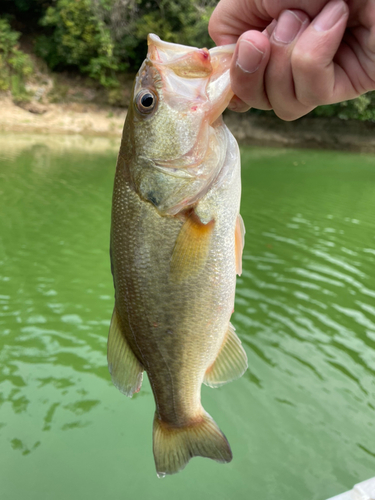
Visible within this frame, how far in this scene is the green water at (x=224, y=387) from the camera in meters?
3.26

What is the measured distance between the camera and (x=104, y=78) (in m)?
25.8

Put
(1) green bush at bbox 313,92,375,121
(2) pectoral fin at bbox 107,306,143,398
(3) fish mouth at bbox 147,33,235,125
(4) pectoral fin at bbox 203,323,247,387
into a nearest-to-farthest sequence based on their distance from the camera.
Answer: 1. (3) fish mouth at bbox 147,33,235,125
2. (2) pectoral fin at bbox 107,306,143,398
3. (4) pectoral fin at bbox 203,323,247,387
4. (1) green bush at bbox 313,92,375,121

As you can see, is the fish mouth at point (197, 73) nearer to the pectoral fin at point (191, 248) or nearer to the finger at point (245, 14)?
the finger at point (245, 14)

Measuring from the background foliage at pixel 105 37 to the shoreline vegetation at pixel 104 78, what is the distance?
6cm

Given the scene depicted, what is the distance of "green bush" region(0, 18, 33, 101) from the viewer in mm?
24531

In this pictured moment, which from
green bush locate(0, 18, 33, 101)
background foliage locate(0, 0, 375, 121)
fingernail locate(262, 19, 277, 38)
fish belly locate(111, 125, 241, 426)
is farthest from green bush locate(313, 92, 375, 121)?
fish belly locate(111, 125, 241, 426)

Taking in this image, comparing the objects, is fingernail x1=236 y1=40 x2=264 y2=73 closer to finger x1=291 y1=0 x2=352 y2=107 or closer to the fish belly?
finger x1=291 y1=0 x2=352 y2=107

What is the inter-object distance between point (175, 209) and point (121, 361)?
0.71 metres

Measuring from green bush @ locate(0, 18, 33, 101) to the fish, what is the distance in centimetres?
2651

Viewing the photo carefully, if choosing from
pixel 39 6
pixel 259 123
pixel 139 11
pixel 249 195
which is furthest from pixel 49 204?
pixel 39 6

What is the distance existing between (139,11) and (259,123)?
11.2m

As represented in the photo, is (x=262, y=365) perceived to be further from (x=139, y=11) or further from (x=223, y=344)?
(x=139, y=11)

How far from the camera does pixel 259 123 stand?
83.7ft

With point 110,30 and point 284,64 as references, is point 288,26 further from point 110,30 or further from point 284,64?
point 110,30
